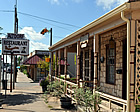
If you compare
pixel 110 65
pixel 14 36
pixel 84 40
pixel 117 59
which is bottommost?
pixel 110 65

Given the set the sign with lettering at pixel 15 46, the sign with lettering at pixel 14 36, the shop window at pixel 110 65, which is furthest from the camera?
the sign with lettering at pixel 14 36

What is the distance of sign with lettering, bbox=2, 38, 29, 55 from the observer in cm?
1388

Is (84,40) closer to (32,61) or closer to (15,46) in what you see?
(15,46)

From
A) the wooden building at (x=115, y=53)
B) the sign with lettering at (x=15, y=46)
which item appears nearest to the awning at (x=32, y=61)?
the sign with lettering at (x=15, y=46)

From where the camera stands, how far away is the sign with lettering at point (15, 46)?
546 inches

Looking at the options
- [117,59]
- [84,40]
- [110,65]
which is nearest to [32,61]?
[110,65]

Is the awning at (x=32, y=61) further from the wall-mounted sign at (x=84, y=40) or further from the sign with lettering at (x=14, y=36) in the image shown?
the wall-mounted sign at (x=84, y=40)

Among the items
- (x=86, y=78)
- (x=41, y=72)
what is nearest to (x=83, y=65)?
(x=86, y=78)

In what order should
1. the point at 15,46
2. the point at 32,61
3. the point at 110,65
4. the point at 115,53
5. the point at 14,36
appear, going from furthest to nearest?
the point at 32,61 → the point at 14,36 → the point at 15,46 → the point at 110,65 → the point at 115,53

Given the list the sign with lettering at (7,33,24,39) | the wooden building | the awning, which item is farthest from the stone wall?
the awning

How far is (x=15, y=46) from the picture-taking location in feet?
46.7

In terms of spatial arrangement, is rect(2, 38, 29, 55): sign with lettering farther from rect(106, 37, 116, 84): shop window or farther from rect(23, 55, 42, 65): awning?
rect(23, 55, 42, 65): awning

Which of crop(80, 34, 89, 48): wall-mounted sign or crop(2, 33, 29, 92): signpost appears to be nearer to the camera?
crop(80, 34, 89, 48): wall-mounted sign

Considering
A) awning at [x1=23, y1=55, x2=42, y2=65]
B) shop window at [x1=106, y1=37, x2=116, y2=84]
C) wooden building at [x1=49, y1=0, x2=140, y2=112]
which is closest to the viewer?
wooden building at [x1=49, y1=0, x2=140, y2=112]
